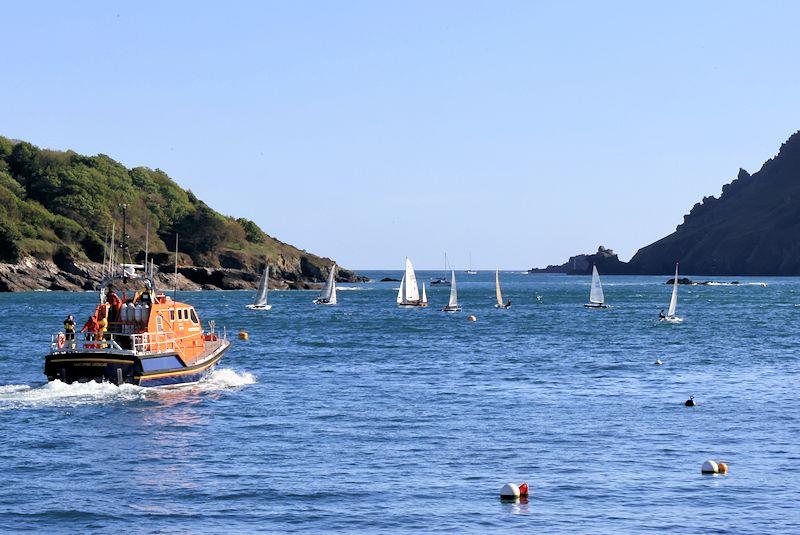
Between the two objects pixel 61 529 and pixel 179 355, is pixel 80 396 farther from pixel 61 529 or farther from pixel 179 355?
pixel 61 529

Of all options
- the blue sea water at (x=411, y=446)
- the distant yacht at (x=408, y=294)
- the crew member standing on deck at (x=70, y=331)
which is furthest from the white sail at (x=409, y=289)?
the crew member standing on deck at (x=70, y=331)

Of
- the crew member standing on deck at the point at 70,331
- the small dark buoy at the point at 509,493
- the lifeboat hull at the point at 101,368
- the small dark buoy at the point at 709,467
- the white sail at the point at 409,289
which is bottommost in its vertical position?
the small dark buoy at the point at 509,493

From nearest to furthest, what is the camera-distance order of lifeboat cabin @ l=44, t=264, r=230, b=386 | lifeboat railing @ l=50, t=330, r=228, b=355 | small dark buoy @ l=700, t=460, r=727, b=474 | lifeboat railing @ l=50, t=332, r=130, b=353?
small dark buoy @ l=700, t=460, r=727, b=474, lifeboat cabin @ l=44, t=264, r=230, b=386, lifeboat railing @ l=50, t=332, r=130, b=353, lifeboat railing @ l=50, t=330, r=228, b=355

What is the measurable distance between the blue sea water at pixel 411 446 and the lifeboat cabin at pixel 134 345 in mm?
903

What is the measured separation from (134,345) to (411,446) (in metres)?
17.0

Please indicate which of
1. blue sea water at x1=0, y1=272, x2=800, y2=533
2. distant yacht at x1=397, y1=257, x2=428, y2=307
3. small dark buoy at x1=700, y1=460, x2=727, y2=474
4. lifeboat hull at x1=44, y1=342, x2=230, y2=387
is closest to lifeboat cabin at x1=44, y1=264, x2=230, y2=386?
lifeboat hull at x1=44, y1=342, x2=230, y2=387

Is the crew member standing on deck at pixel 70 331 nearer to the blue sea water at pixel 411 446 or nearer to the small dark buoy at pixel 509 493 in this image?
the blue sea water at pixel 411 446

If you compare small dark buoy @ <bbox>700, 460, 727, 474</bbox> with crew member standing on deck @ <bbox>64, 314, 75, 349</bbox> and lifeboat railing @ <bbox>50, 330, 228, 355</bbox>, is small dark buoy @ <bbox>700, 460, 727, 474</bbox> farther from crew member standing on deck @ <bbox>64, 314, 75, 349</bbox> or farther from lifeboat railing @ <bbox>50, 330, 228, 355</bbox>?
crew member standing on deck @ <bbox>64, 314, 75, 349</bbox>

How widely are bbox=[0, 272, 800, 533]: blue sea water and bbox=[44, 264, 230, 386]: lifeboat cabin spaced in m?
0.90

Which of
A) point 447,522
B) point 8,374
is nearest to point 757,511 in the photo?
point 447,522

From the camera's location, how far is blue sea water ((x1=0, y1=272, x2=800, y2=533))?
29156 millimetres

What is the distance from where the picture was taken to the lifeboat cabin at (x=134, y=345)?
162ft

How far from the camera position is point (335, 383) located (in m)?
58.2

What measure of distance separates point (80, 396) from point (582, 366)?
30442mm
